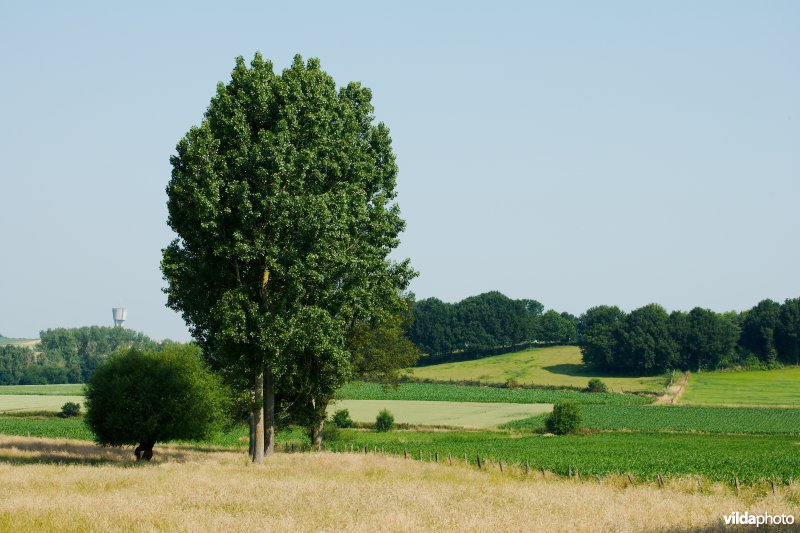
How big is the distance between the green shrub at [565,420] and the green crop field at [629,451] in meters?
3.44

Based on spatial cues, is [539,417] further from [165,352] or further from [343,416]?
[165,352]

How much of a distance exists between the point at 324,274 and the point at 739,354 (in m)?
162

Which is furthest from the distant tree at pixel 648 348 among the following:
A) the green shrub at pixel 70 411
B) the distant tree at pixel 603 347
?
the green shrub at pixel 70 411

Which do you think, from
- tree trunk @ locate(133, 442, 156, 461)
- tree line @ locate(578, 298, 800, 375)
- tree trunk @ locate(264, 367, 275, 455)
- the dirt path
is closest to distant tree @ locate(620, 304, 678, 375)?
tree line @ locate(578, 298, 800, 375)

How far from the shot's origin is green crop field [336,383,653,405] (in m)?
118

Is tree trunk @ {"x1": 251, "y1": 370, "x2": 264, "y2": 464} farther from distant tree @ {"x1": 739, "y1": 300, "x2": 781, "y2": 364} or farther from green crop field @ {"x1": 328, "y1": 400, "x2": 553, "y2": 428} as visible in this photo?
distant tree @ {"x1": 739, "y1": 300, "x2": 781, "y2": 364}

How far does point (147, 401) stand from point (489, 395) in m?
88.6

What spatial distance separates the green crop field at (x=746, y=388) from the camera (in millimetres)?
112562

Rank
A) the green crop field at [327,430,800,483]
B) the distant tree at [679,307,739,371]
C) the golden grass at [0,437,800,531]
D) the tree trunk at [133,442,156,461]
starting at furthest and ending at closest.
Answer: the distant tree at [679,307,739,371]
the tree trunk at [133,442,156,461]
the green crop field at [327,430,800,483]
the golden grass at [0,437,800,531]

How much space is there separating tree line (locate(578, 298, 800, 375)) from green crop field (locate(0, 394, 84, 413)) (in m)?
108

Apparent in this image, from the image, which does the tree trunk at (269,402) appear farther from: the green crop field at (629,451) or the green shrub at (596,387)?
the green shrub at (596,387)

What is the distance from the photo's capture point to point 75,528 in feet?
61.2

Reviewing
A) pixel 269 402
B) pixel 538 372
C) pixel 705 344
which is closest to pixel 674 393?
pixel 538 372
